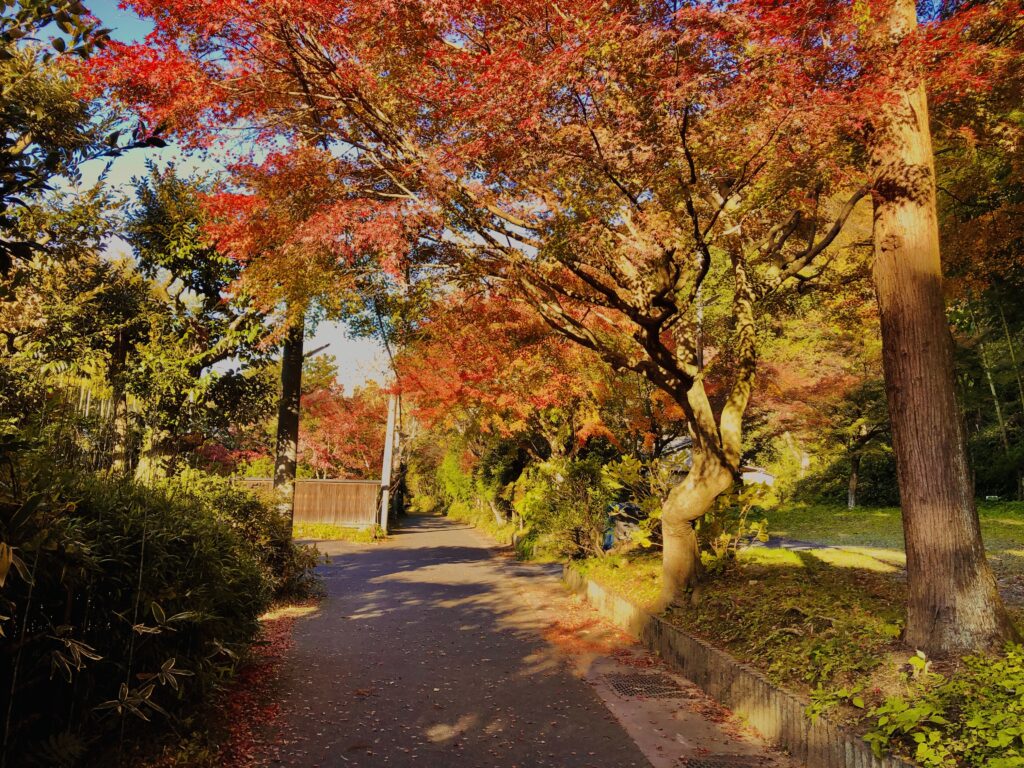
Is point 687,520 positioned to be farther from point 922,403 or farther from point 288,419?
point 288,419

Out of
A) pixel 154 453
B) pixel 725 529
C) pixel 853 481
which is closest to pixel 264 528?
pixel 154 453

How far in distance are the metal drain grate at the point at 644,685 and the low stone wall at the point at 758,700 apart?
233 mm

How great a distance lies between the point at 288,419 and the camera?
11000 mm

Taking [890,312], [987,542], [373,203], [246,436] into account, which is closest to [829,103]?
[890,312]

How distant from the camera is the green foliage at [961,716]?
10.6 feet

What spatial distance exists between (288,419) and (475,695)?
651cm

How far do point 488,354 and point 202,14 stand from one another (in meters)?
8.92

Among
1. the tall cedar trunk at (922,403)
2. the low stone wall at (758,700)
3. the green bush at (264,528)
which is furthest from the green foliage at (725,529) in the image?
the green bush at (264,528)

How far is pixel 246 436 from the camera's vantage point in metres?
12.6

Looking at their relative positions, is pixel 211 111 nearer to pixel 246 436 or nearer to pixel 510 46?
pixel 510 46

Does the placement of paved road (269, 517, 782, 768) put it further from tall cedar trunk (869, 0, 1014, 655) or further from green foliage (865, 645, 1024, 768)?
tall cedar trunk (869, 0, 1014, 655)

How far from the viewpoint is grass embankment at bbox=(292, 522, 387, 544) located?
21984 mm

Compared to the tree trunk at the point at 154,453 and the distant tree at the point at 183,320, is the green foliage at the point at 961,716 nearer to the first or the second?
the tree trunk at the point at 154,453

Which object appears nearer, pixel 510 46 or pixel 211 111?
pixel 510 46
